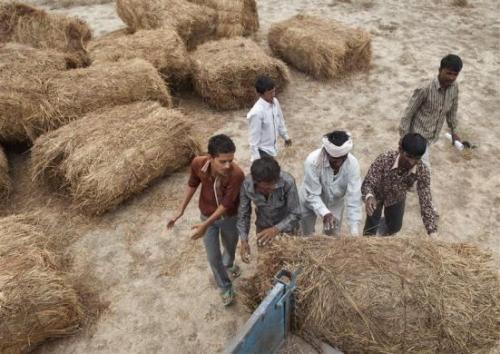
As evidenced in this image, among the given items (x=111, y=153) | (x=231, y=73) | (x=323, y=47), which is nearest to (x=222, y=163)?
(x=111, y=153)

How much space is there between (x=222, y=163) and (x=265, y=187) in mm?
453

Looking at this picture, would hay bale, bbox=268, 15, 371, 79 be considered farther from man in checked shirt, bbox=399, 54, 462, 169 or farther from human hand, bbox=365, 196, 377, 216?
human hand, bbox=365, 196, 377, 216

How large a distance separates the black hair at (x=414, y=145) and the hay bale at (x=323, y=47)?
501cm

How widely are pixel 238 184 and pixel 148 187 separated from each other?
2.77m

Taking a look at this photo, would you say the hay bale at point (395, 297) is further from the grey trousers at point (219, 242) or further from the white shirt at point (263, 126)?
the white shirt at point (263, 126)

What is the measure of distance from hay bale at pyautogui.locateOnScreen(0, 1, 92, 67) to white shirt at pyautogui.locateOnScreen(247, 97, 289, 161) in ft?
17.1

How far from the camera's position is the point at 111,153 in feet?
17.8

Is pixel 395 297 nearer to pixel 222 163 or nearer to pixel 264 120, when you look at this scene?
pixel 222 163

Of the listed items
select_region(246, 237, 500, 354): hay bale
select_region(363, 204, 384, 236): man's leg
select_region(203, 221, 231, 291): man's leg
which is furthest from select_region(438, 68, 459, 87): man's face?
select_region(203, 221, 231, 291): man's leg

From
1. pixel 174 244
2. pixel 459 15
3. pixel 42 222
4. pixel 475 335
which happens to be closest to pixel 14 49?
pixel 42 222

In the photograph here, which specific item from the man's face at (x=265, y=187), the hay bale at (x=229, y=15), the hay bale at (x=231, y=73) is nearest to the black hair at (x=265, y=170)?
the man's face at (x=265, y=187)

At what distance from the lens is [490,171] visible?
6035 millimetres

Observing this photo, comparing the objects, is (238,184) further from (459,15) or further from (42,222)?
(459,15)

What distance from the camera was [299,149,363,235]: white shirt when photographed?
11.7ft
